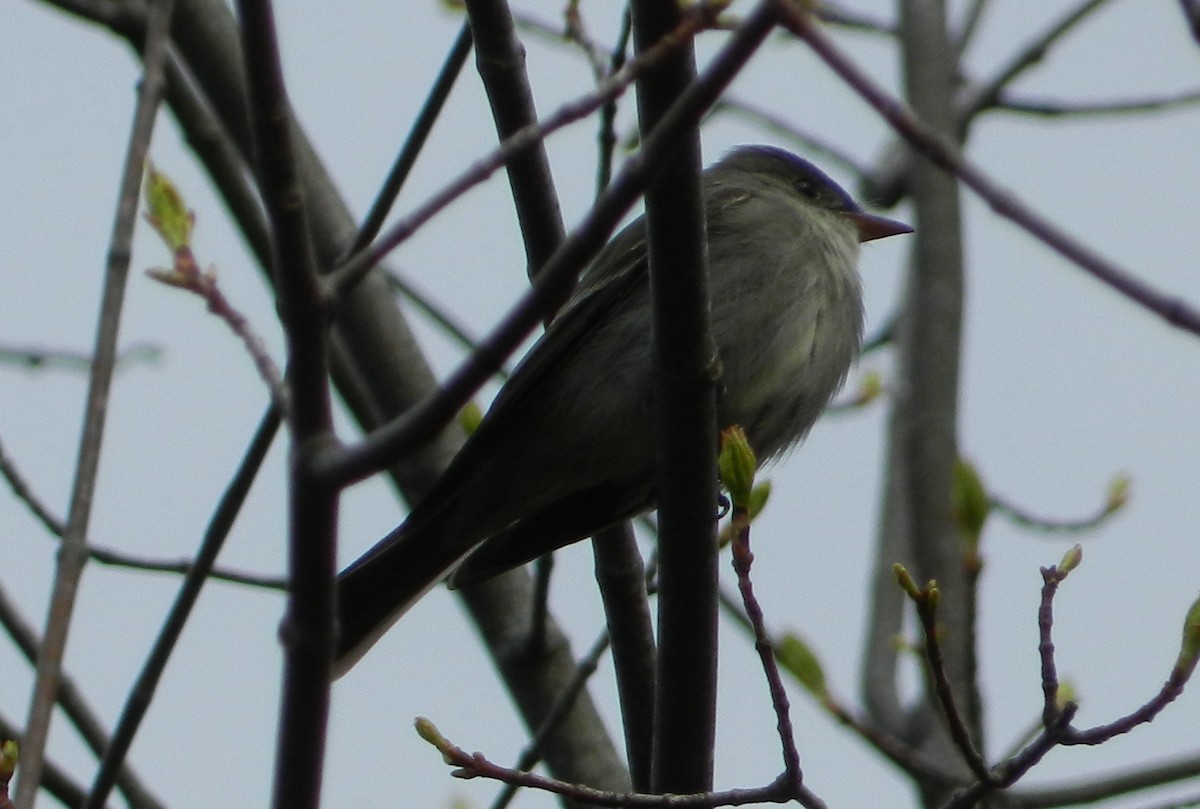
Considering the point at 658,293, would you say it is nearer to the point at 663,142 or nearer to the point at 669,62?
the point at 669,62

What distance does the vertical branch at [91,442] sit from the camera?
7.47 ft

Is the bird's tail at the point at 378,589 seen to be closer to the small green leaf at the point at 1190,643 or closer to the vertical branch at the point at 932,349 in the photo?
the vertical branch at the point at 932,349

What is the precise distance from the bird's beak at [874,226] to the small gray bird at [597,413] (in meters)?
0.91

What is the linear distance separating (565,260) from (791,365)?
290 centimetres

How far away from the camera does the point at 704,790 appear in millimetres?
3369

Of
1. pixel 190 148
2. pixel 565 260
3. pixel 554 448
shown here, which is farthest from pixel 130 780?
pixel 565 260

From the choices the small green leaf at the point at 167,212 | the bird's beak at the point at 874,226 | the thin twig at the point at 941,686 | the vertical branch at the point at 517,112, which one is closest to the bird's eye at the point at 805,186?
the bird's beak at the point at 874,226

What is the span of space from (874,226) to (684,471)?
300cm

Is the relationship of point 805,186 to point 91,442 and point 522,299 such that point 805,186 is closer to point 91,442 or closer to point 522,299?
point 91,442

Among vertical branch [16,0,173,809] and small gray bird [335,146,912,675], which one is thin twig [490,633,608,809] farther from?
vertical branch [16,0,173,809]

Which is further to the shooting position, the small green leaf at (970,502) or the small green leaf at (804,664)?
the small green leaf at (804,664)

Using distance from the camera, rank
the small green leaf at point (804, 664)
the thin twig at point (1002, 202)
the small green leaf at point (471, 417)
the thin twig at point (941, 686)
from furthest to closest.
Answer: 1. the small green leaf at point (471, 417)
2. the small green leaf at point (804, 664)
3. the thin twig at point (941, 686)
4. the thin twig at point (1002, 202)

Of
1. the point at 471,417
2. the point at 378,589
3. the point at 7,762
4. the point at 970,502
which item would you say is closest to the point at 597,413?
the point at 471,417

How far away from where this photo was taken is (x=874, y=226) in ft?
19.7
